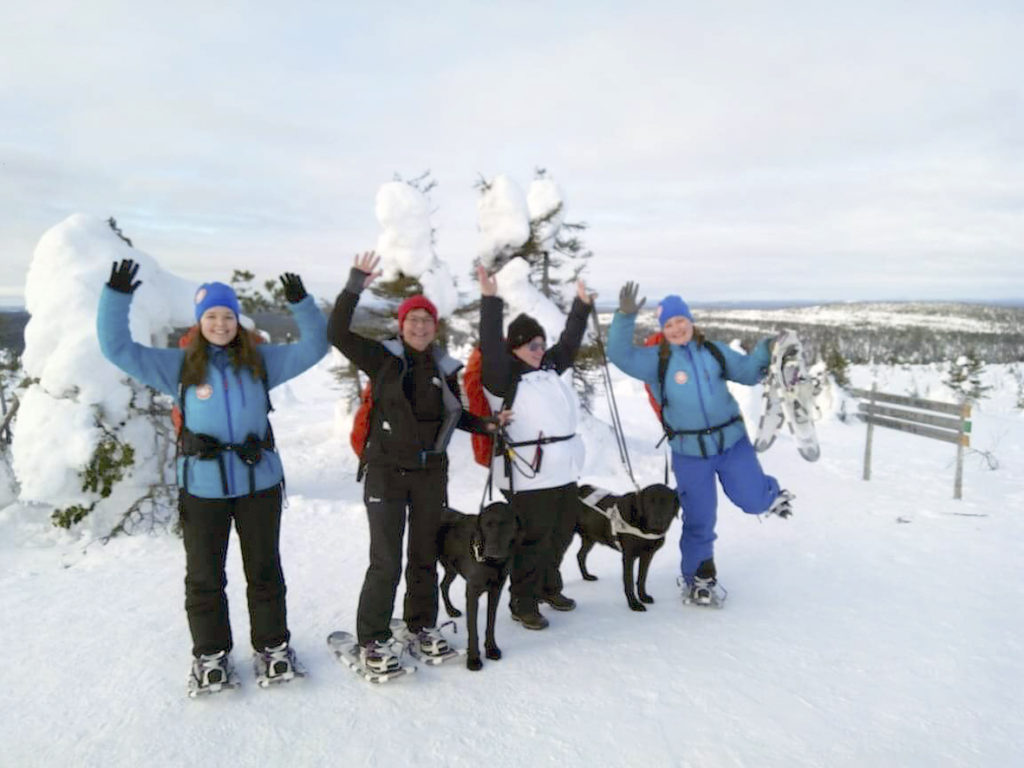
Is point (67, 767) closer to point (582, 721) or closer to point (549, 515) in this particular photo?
point (582, 721)

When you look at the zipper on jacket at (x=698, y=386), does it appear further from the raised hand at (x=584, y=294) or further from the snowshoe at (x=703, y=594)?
the snowshoe at (x=703, y=594)

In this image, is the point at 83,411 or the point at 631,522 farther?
the point at 83,411

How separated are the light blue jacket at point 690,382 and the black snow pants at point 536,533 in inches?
39.7

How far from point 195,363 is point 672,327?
10.8 ft

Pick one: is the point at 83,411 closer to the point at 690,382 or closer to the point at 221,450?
the point at 221,450

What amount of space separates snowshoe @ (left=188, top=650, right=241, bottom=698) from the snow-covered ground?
0.32ft

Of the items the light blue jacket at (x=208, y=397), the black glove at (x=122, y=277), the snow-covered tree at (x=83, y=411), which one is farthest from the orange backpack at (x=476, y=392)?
the snow-covered tree at (x=83, y=411)

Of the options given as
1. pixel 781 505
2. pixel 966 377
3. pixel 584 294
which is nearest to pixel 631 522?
pixel 781 505

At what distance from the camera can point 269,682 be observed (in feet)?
11.7

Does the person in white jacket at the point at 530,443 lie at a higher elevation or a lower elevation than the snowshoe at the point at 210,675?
higher

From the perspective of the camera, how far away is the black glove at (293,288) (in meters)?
3.63

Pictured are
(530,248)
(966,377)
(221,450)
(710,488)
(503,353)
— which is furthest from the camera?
(966,377)

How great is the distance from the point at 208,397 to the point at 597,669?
9.09 ft

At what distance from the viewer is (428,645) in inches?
154
